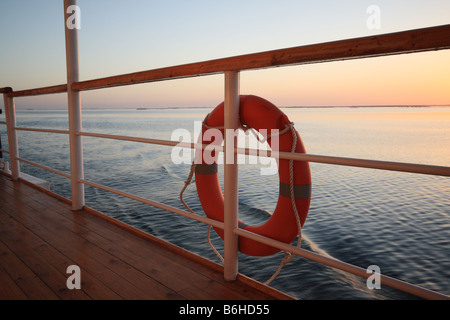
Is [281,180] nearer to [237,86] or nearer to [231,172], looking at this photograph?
[231,172]

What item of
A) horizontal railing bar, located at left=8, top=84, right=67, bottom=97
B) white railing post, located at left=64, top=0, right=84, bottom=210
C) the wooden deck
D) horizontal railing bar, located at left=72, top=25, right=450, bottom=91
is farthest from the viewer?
horizontal railing bar, located at left=8, top=84, right=67, bottom=97

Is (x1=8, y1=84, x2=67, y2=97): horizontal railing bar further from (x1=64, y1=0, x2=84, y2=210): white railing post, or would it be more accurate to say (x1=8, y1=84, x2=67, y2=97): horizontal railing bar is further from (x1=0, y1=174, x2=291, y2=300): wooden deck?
(x1=0, y1=174, x2=291, y2=300): wooden deck

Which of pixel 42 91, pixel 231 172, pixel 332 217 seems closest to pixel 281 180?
pixel 231 172

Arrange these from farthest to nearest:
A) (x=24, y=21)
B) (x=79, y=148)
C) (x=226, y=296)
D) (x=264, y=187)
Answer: (x=24, y=21)
(x=264, y=187)
(x=79, y=148)
(x=226, y=296)

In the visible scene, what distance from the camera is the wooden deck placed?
102cm

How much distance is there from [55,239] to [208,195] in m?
0.76

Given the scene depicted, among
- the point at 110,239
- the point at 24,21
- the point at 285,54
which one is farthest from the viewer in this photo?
the point at 24,21

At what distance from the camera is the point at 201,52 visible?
23.5 meters

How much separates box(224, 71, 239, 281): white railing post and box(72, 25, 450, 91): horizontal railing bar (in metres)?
0.07

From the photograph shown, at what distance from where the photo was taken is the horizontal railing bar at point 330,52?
58 cm

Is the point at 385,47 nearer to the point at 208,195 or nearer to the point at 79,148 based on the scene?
the point at 208,195

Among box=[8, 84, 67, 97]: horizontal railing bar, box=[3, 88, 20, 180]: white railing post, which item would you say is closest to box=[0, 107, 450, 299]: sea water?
box=[3, 88, 20, 180]: white railing post

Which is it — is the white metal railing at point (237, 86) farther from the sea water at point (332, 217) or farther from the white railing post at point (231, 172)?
the sea water at point (332, 217)

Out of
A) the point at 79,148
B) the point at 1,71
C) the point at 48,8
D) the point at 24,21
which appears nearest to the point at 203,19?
the point at 48,8
